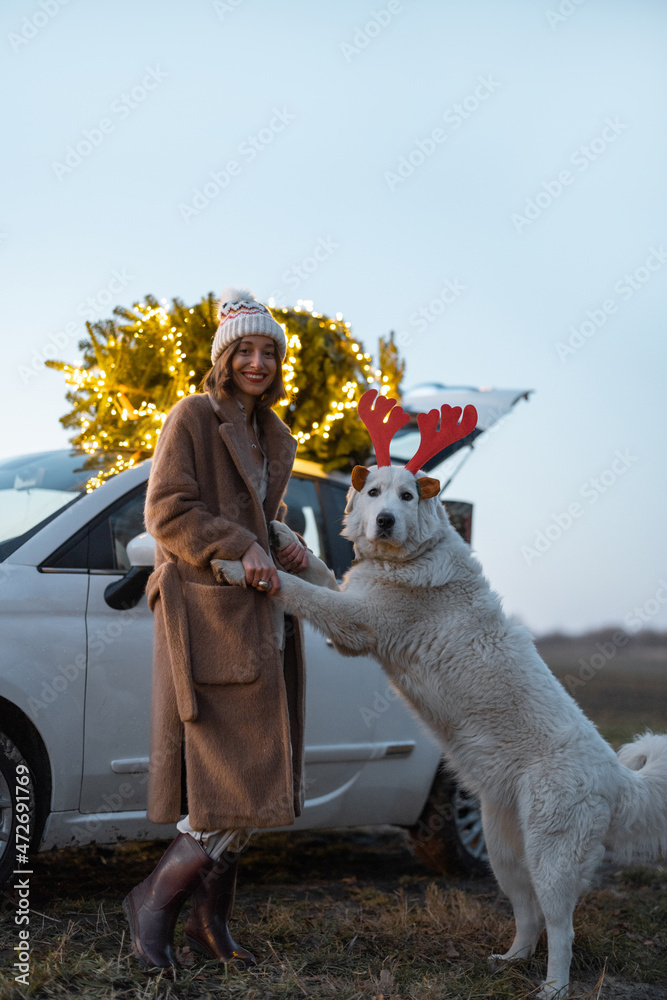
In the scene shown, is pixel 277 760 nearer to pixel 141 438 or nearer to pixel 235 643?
pixel 235 643

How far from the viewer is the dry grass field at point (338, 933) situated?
2.81 metres

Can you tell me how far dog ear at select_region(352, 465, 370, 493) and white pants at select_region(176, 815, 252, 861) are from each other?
126 centimetres

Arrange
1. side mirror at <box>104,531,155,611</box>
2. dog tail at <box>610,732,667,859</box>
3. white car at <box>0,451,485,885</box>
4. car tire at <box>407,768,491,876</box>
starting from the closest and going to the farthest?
dog tail at <box>610,732,667,859</box> → white car at <box>0,451,485,885</box> → side mirror at <box>104,531,155,611</box> → car tire at <box>407,768,491,876</box>

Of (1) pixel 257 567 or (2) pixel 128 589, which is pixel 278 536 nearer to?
(1) pixel 257 567

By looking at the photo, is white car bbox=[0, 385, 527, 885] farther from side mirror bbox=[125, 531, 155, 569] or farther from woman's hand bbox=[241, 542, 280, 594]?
woman's hand bbox=[241, 542, 280, 594]

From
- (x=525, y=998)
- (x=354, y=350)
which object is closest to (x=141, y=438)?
(x=354, y=350)

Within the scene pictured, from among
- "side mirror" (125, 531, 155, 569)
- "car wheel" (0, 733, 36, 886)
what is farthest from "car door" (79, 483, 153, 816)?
"side mirror" (125, 531, 155, 569)

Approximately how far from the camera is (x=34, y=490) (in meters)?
3.94

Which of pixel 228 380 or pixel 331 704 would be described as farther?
pixel 331 704

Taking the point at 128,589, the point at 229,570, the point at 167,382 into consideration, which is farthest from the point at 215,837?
the point at 167,382

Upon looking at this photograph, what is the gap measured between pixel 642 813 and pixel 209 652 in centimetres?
164

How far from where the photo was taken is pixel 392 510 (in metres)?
3.09

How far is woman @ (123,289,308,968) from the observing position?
277 centimetres

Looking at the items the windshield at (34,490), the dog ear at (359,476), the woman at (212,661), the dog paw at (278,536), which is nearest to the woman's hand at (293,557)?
the dog paw at (278,536)
